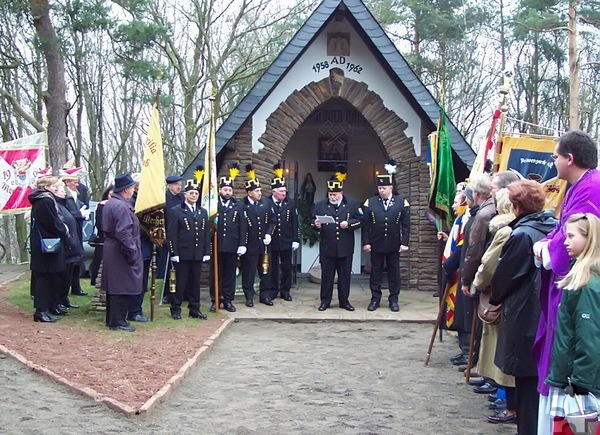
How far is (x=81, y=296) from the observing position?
11203mm

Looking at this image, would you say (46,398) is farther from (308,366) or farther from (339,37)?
(339,37)

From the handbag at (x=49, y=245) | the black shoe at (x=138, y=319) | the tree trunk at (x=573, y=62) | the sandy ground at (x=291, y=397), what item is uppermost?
the tree trunk at (x=573, y=62)

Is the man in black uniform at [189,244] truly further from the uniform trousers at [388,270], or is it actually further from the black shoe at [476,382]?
the black shoe at [476,382]

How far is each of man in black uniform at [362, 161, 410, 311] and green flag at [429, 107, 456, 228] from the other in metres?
1.20

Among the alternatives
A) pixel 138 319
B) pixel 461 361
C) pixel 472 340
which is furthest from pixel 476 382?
pixel 138 319

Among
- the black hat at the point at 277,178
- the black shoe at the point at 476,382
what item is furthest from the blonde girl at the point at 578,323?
the black hat at the point at 277,178

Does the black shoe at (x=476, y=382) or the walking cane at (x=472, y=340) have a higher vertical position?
the walking cane at (x=472, y=340)

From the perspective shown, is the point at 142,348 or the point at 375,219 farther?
the point at 375,219

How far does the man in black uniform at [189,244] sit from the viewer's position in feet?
31.0

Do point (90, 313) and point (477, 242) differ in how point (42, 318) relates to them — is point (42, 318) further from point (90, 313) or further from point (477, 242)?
point (477, 242)

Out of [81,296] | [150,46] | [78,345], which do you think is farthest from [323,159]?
[78,345]

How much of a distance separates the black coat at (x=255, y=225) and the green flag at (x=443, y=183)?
8.94 feet

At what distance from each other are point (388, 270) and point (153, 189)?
370cm

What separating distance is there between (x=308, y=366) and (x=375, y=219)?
11.6ft
